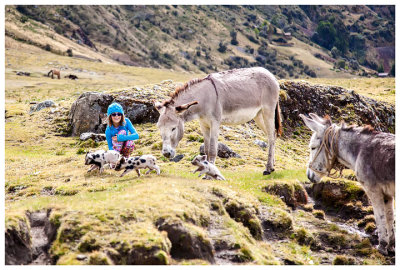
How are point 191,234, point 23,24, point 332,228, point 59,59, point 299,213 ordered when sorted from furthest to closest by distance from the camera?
point 23,24
point 59,59
point 299,213
point 332,228
point 191,234

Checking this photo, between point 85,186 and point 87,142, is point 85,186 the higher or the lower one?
the higher one

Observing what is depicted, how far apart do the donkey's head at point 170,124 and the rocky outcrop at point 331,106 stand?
15299 mm

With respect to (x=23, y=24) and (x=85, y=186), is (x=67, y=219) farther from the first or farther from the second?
(x=23, y=24)

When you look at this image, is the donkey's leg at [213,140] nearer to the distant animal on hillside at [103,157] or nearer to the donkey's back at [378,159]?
the distant animal on hillside at [103,157]

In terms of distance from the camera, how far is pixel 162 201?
10.1 meters

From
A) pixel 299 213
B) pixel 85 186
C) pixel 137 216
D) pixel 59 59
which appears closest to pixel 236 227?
pixel 137 216

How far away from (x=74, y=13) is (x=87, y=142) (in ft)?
538

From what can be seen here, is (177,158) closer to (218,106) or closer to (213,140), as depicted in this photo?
(213,140)

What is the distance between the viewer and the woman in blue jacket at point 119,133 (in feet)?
51.2

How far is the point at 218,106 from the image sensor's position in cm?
1496

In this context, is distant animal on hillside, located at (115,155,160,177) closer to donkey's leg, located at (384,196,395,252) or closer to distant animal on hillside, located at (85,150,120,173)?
distant animal on hillside, located at (85,150,120,173)

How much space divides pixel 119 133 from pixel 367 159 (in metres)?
9.25

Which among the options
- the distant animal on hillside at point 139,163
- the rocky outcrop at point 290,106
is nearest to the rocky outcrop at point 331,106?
the rocky outcrop at point 290,106

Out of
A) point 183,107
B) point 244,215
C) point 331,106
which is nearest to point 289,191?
point 244,215
